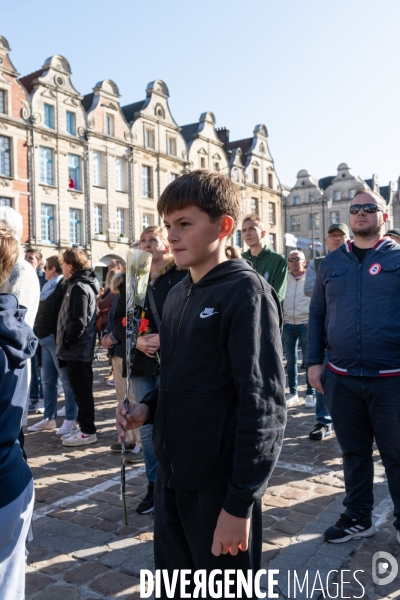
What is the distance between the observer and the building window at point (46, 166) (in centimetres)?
2710

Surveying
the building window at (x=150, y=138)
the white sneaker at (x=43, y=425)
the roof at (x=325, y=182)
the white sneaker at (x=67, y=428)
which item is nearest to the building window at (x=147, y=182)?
the building window at (x=150, y=138)

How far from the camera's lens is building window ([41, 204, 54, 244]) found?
27.2 m

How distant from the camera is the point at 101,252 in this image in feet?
98.1

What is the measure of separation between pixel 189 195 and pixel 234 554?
1.32 metres

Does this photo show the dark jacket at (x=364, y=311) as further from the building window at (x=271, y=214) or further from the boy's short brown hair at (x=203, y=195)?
the building window at (x=271, y=214)

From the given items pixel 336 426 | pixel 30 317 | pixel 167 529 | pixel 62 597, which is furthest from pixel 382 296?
pixel 62 597

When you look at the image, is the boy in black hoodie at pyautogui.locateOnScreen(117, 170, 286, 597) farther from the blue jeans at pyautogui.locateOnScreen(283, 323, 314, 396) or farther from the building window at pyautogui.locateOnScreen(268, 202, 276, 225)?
the building window at pyautogui.locateOnScreen(268, 202, 276, 225)

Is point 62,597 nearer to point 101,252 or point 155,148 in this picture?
point 101,252

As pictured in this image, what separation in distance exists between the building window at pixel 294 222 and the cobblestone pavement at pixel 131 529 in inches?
2298

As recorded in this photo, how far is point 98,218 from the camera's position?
98.9ft

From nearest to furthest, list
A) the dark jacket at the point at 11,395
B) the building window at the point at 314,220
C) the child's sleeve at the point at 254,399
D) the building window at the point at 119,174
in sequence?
the child's sleeve at the point at 254,399
the dark jacket at the point at 11,395
the building window at the point at 119,174
the building window at the point at 314,220

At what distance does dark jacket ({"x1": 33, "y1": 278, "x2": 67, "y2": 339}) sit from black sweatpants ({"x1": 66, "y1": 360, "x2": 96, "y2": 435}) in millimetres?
742

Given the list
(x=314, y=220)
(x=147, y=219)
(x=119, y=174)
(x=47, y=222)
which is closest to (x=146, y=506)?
(x=47, y=222)

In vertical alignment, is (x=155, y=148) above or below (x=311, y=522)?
above
